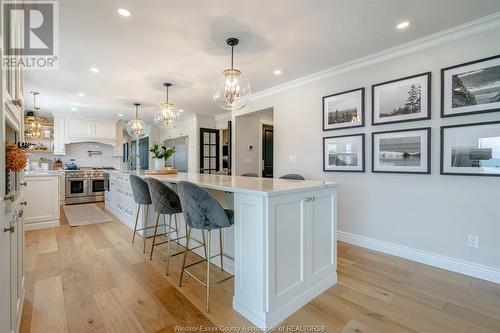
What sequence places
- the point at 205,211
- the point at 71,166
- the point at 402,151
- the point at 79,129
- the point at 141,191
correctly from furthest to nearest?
the point at 79,129 < the point at 71,166 < the point at 141,191 < the point at 402,151 < the point at 205,211

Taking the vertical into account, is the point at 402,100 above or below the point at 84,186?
above

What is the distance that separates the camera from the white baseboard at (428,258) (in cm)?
224

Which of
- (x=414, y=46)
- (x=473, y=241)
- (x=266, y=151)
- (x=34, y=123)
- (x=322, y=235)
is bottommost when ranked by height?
(x=473, y=241)

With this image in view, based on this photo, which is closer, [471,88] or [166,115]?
[471,88]

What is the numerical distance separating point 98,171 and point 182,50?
5376mm

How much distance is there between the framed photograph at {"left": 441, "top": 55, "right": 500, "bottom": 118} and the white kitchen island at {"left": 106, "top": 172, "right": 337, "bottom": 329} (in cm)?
158

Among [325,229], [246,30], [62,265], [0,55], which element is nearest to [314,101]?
[246,30]

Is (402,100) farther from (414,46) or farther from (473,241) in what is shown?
(473,241)

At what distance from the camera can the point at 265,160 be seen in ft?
19.1

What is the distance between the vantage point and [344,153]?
3248 mm

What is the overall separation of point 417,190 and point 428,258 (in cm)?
74

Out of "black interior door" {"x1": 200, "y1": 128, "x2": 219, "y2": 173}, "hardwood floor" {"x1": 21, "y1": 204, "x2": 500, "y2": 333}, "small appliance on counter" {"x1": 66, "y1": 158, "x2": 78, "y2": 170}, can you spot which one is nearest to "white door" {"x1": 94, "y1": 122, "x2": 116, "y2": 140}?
"small appliance on counter" {"x1": 66, "y1": 158, "x2": 78, "y2": 170}

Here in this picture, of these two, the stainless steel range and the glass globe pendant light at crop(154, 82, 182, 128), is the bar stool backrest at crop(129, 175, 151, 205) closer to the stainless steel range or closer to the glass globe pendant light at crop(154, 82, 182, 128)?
the glass globe pendant light at crop(154, 82, 182, 128)

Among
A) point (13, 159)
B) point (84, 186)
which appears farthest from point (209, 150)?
point (13, 159)
